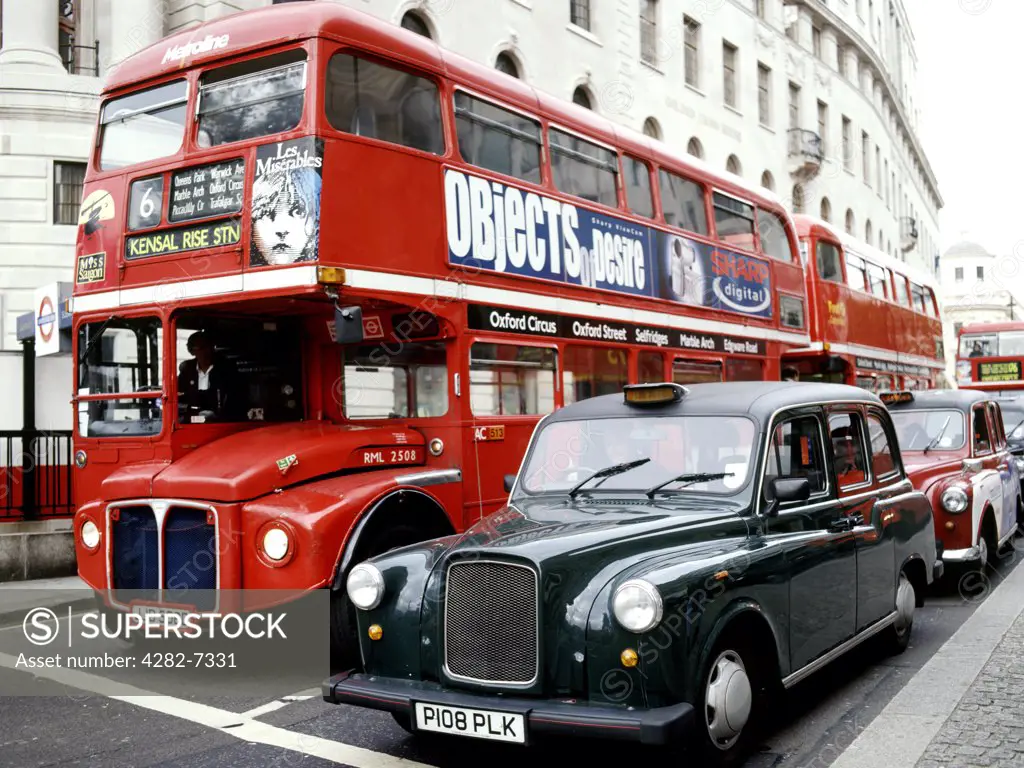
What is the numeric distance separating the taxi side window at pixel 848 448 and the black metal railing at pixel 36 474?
8544 mm

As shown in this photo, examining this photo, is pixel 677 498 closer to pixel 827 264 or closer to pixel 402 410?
pixel 402 410

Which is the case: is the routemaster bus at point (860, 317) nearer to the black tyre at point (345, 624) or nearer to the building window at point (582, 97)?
the building window at point (582, 97)

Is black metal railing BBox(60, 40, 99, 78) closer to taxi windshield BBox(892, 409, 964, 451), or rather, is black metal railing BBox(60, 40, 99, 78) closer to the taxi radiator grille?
taxi windshield BBox(892, 409, 964, 451)

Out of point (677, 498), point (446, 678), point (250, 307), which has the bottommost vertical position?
point (446, 678)

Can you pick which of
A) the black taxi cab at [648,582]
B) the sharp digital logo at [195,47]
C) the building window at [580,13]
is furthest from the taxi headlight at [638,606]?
the building window at [580,13]

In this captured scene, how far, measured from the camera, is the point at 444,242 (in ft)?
25.1

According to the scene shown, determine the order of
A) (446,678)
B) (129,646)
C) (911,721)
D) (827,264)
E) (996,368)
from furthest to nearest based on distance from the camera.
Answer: (996,368), (827,264), (129,646), (911,721), (446,678)

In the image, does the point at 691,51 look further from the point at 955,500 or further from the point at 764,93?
the point at 955,500

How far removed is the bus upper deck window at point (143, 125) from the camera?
7559mm

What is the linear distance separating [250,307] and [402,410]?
137 cm

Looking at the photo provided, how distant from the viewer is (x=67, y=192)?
607 inches

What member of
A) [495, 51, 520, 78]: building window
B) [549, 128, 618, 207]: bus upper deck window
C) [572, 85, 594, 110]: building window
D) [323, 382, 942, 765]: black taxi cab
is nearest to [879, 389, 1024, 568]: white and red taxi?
[323, 382, 942, 765]: black taxi cab

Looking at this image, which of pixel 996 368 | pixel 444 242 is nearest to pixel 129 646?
pixel 444 242

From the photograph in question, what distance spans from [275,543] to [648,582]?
9.74 ft
